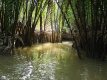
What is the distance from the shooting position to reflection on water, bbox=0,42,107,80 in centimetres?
624

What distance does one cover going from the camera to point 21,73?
636cm

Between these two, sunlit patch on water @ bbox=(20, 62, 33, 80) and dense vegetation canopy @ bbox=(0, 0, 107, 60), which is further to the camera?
dense vegetation canopy @ bbox=(0, 0, 107, 60)

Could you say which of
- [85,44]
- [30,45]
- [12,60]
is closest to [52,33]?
[30,45]

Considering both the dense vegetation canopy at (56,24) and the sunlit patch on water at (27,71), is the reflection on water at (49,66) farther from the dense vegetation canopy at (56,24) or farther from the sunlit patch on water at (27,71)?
the dense vegetation canopy at (56,24)

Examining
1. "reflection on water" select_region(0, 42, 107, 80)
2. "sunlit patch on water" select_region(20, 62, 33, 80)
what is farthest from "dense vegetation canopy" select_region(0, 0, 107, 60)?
"sunlit patch on water" select_region(20, 62, 33, 80)

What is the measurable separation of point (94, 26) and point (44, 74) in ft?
7.70

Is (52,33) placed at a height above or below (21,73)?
above

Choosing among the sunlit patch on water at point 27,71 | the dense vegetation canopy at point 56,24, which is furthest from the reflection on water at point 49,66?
the dense vegetation canopy at point 56,24

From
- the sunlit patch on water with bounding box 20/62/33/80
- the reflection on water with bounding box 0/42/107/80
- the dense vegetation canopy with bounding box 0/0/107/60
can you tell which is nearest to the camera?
the sunlit patch on water with bounding box 20/62/33/80

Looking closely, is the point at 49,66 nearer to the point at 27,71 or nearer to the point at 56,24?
the point at 27,71

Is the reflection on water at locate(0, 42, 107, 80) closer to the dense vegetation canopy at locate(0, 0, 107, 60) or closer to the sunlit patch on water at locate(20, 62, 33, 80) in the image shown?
the sunlit patch on water at locate(20, 62, 33, 80)

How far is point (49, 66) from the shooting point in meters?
7.15

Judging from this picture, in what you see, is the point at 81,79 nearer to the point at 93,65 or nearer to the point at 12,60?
the point at 93,65

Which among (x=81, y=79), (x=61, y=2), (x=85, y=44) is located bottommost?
(x=81, y=79)
